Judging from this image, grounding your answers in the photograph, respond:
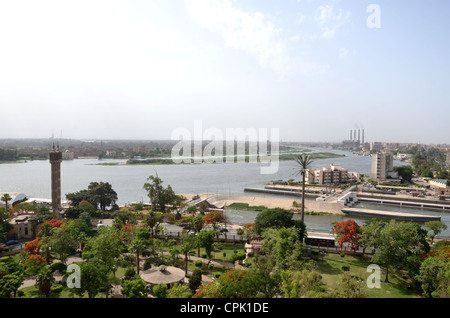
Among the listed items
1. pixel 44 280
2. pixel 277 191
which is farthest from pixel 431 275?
pixel 277 191

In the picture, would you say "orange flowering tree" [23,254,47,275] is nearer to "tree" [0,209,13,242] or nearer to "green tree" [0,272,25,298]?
"green tree" [0,272,25,298]

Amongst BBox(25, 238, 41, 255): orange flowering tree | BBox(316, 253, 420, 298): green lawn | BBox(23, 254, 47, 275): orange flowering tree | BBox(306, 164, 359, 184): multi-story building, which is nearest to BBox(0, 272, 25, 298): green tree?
BBox(23, 254, 47, 275): orange flowering tree

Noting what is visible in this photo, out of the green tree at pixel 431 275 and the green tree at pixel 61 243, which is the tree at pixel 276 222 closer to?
the green tree at pixel 431 275

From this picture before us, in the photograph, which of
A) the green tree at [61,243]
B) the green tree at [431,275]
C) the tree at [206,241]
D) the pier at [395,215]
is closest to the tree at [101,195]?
the green tree at [61,243]

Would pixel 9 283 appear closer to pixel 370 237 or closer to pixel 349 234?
pixel 370 237
